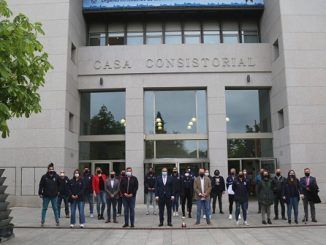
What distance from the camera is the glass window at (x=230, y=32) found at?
25516 millimetres

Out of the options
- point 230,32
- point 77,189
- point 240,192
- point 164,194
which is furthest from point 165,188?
point 230,32

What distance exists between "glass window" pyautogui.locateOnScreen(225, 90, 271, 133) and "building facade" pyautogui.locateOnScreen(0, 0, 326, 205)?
0.20 feet

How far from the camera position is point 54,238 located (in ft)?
37.9

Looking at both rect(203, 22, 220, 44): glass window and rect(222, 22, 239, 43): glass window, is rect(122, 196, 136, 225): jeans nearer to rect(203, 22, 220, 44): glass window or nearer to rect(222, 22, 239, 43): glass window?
rect(203, 22, 220, 44): glass window

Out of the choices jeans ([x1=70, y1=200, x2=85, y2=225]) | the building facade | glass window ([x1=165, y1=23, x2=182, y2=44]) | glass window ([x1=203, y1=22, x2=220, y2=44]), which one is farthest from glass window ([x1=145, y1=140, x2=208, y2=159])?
jeans ([x1=70, y1=200, x2=85, y2=225])

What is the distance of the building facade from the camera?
2161cm

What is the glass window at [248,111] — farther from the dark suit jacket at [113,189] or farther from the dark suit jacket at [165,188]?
the dark suit jacket at [165,188]

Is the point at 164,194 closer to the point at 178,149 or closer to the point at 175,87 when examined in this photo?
the point at 178,149

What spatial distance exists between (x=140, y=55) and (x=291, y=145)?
1016cm

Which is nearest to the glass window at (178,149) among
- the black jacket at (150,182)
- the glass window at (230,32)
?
the black jacket at (150,182)

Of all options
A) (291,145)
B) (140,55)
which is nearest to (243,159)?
(291,145)

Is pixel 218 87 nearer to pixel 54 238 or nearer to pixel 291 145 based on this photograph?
pixel 291 145

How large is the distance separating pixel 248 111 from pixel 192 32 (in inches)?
245

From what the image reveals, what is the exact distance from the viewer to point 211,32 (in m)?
25.6
